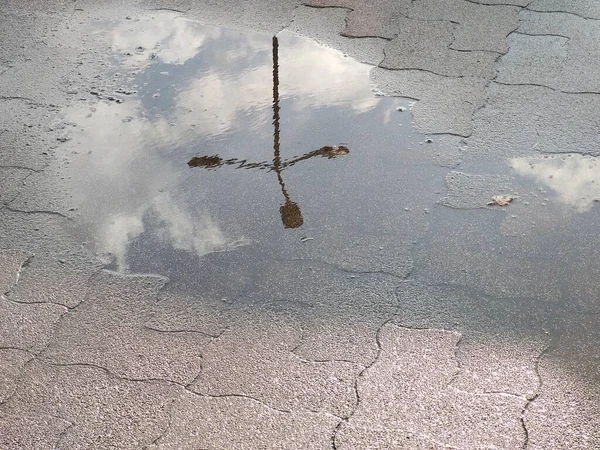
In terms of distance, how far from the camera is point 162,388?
274cm

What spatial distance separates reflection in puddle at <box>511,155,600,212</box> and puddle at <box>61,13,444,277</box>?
489mm

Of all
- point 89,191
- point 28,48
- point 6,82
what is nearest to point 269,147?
point 89,191

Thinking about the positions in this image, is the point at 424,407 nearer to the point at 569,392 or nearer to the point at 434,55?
the point at 569,392

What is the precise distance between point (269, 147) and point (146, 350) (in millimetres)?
1612

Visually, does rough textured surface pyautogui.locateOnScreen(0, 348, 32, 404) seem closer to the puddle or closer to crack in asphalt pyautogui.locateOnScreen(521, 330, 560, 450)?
the puddle

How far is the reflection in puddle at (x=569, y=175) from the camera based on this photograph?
12.1 feet

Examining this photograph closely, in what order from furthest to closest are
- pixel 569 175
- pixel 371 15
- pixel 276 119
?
pixel 371 15
pixel 276 119
pixel 569 175

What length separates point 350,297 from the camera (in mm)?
3139

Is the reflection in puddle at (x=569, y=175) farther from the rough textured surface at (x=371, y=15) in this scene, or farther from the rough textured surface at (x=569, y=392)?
the rough textured surface at (x=371, y=15)

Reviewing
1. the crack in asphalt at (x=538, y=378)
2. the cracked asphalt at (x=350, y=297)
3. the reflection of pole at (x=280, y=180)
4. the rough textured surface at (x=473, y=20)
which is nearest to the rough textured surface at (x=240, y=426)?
the cracked asphalt at (x=350, y=297)

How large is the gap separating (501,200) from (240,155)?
144 centimetres

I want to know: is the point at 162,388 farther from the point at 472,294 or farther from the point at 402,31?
the point at 402,31

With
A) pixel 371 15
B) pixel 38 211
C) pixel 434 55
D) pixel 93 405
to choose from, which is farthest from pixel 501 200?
pixel 371 15

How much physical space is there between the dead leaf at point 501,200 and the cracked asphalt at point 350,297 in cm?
7
